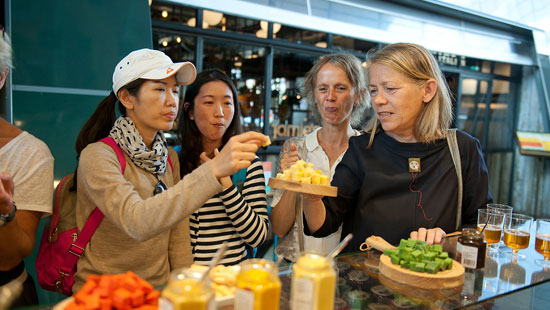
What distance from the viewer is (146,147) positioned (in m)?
1.80

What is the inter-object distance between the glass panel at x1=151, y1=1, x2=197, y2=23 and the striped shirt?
12.5ft

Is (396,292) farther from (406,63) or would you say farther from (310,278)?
(406,63)

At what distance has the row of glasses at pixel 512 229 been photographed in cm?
186

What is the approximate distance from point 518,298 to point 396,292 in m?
0.73

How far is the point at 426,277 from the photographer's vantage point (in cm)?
146

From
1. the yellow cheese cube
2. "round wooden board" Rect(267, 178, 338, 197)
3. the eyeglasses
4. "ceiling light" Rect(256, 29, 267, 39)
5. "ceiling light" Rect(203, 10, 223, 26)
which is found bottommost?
the eyeglasses

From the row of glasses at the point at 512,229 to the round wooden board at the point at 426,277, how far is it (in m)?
0.50

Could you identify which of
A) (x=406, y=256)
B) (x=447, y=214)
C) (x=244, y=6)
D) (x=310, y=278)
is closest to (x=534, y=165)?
(x=244, y=6)

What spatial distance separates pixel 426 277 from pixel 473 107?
9343 millimetres

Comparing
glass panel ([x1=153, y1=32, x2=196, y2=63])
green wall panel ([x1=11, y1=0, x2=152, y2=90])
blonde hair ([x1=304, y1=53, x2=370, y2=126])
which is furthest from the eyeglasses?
glass panel ([x1=153, y1=32, x2=196, y2=63])

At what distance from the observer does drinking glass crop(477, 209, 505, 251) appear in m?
1.93

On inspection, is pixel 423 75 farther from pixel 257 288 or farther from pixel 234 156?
pixel 257 288

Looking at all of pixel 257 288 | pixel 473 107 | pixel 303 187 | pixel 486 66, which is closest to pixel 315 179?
pixel 303 187

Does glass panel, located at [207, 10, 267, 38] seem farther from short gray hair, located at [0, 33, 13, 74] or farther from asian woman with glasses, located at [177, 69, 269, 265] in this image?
short gray hair, located at [0, 33, 13, 74]
